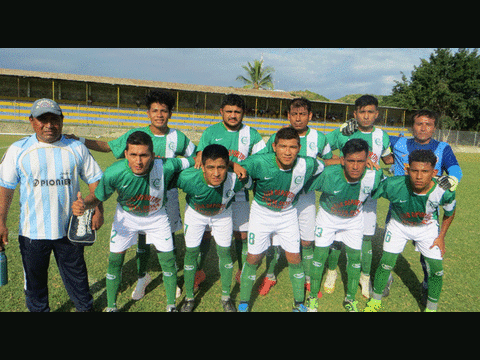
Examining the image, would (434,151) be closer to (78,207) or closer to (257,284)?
(257,284)

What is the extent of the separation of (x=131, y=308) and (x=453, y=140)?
3688 cm

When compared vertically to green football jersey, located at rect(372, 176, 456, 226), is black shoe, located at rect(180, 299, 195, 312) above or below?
below

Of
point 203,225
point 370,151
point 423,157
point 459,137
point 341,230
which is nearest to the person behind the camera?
point 423,157

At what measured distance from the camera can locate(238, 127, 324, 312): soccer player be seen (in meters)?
3.40

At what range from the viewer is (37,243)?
2926 millimetres

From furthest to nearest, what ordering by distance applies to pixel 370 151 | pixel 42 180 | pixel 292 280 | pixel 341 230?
pixel 370 151, pixel 341 230, pixel 292 280, pixel 42 180

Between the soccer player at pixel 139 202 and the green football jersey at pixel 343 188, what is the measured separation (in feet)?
5.29

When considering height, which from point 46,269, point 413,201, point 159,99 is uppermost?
point 159,99

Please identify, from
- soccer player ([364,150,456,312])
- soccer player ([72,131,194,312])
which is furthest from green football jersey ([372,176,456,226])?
soccer player ([72,131,194,312])

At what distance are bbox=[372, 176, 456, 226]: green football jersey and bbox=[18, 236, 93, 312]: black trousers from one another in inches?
132

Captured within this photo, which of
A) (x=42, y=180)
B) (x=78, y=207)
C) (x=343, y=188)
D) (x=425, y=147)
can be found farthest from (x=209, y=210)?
(x=425, y=147)

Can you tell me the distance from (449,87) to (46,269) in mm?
39581

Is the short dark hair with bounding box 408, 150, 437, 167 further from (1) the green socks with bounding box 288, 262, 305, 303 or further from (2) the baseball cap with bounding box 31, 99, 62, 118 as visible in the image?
(2) the baseball cap with bounding box 31, 99, 62, 118

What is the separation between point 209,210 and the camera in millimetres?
3479
